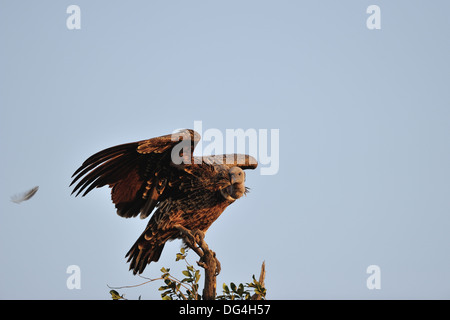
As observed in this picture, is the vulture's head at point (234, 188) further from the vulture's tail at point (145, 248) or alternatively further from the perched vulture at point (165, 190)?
the vulture's tail at point (145, 248)

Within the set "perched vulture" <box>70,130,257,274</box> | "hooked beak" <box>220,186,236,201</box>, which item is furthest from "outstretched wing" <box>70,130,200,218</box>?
"hooked beak" <box>220,186,236,201</box>

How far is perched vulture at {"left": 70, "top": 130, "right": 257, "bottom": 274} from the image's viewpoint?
680 centimetres

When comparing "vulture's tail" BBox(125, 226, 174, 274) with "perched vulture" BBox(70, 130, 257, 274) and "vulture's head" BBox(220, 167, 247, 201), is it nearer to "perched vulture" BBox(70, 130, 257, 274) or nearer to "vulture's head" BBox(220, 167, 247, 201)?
"perched vulture" BBox(70, 130, 257, 274)

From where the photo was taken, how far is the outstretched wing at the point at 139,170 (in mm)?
6562

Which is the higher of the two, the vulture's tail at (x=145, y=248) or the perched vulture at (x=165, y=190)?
the perched vulture at (x=165, y=190)

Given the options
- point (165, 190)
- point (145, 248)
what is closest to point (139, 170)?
point (165, 190)

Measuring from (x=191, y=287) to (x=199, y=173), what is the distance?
1.73 m

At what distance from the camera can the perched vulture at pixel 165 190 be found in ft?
22.3

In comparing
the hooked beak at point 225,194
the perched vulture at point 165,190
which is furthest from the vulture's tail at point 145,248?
the hooked beak at point 225,194

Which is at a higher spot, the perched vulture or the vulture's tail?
the perched vulture
